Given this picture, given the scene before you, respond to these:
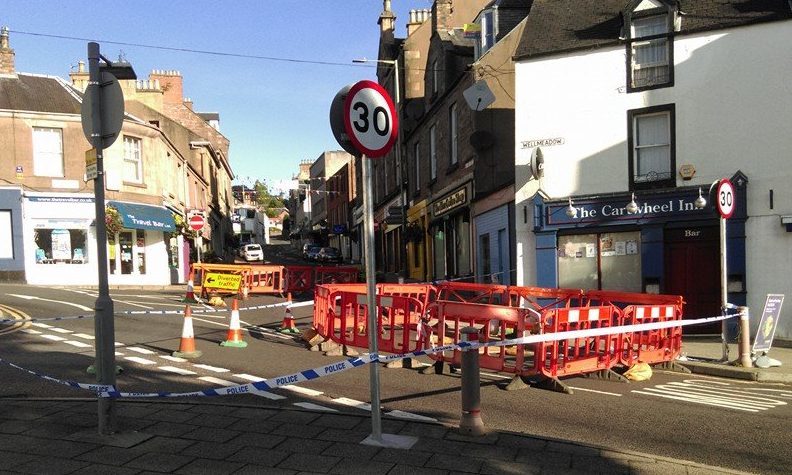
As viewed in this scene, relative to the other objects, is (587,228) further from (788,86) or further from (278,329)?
(278,329)

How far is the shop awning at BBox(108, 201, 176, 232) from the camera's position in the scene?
82.9ft

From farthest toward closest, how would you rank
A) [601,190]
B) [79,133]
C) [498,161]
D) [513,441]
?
1. [79,133]
2. [498,161]
3. [601,190]
4. [513,441]

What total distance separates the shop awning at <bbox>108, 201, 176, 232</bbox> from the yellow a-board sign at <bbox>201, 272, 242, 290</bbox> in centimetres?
726

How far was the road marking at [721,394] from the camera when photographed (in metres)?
7.19

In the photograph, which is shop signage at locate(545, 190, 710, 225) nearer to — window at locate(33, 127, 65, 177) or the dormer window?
the dormer window

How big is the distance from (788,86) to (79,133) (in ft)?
81.0

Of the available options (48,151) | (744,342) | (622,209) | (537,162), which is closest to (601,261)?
(622,209)

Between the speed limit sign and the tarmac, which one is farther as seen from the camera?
the speed limit sign

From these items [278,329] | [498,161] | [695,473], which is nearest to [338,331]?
[278,329]

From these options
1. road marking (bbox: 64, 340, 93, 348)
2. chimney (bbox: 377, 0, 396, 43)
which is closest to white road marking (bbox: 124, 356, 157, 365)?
road marking (bbox: 64, 340, 93, 348)

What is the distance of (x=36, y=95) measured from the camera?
85.3ft

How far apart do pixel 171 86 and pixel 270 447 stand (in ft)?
161

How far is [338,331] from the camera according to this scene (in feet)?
35.5

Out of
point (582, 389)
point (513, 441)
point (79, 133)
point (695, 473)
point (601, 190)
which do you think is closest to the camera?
point (695, 473)
